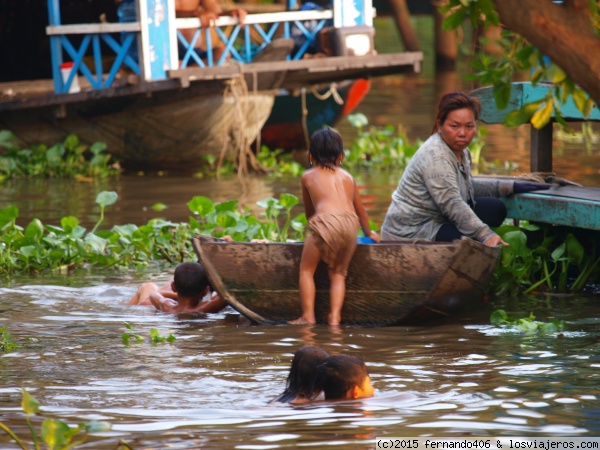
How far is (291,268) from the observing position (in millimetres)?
5953

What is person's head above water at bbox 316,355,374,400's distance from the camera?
4332 millimetres

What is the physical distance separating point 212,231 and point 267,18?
4.08 m

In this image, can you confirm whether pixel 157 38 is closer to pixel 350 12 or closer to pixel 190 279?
pixel 350 12

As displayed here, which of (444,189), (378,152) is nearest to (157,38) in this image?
(378,152)

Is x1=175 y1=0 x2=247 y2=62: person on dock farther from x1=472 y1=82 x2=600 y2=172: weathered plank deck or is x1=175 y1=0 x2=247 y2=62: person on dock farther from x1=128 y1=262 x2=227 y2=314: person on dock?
x1=128 y1=262 x2=227 y2=314: person on dock

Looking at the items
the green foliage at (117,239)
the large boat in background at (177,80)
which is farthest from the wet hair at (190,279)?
the large boat in background at (177,80)

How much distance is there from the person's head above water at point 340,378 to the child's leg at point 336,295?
4.75ft

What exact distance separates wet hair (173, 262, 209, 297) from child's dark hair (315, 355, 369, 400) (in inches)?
80.2

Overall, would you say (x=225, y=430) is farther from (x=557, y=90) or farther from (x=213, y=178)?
(x=213, y=178)

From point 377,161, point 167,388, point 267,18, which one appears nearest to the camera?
point 167,388

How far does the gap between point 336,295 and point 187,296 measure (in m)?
0.95

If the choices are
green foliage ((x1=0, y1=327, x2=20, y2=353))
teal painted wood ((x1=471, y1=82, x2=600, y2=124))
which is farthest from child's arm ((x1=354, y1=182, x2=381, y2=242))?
green foliage ((x1=0, y1=327, x2=20, y2=353))

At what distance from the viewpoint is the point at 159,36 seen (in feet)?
34.8

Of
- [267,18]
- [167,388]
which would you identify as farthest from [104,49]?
[167,388]
